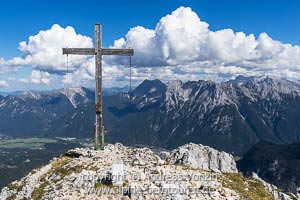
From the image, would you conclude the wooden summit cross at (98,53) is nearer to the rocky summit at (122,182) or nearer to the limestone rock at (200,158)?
the rocky summit at (122,182)

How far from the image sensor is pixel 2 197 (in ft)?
142

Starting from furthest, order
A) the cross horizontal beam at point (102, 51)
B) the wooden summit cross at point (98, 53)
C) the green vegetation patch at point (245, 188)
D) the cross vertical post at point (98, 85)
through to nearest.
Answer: the cross vertical post at point (98, 85), the wooden summit cross at point (98, 53), the cross horizontal beam at point (102, 51), the green vegetation patch at point (245, 188)

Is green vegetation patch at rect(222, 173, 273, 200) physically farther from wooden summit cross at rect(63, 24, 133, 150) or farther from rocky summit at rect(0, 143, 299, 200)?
wooden summit cross at rect(63, 24, 133, 150)

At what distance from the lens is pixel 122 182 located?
117ft

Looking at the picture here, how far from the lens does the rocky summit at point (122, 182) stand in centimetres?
3366

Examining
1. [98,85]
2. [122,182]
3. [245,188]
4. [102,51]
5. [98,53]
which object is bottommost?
[245,188]

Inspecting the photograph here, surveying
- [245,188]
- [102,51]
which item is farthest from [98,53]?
[245,188]

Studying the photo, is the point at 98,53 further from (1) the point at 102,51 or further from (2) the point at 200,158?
(2) the point at 200,158

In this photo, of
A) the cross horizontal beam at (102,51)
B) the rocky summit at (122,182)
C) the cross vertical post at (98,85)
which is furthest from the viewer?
the cross vertical post at (98,85)

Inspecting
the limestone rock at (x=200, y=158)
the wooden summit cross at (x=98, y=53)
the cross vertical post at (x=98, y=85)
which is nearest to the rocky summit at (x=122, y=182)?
the cross vertical post at (x=98, y=85)

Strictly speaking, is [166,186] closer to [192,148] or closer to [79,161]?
[79,161]

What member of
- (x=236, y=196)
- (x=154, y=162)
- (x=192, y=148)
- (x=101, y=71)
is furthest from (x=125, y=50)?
(x=192, y=148)

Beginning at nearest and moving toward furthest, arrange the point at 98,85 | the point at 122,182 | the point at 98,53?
the point at 122,182, the point at 98,53, the point at 98,85

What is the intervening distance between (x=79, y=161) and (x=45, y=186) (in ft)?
17.4
